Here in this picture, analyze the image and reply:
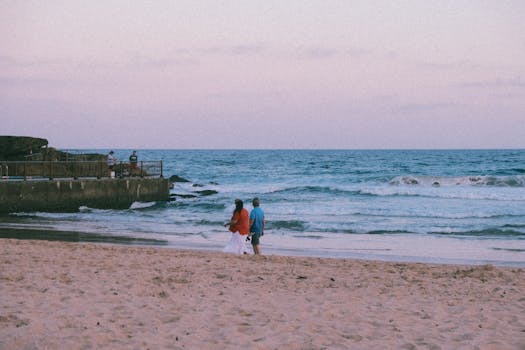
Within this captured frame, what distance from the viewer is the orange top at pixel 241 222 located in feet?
46.1

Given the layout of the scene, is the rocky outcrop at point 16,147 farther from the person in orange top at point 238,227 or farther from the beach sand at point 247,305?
the beach sand at point 247,305

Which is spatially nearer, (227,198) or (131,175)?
(131,175)

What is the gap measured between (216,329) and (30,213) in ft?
68.5

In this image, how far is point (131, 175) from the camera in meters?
31.7

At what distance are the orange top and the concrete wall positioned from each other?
14.6 m

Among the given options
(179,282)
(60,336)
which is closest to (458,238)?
(179,282)

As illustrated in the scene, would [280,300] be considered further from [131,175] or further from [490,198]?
[490,198]

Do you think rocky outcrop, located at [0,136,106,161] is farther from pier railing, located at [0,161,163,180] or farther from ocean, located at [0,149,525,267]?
ocean, located at [0,149,525,267]

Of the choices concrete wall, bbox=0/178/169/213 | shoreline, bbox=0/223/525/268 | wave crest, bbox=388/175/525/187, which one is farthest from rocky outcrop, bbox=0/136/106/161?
wave crest, bbox=388/175/525/187

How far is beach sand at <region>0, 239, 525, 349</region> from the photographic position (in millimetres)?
6613

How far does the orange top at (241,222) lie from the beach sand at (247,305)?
1.47m

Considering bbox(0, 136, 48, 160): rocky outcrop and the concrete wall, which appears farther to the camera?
bbox(0, 136, 48, 160): rocky outcrop

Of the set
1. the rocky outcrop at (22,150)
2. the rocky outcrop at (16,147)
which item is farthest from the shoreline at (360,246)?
the rocky outcrop at (16,147)

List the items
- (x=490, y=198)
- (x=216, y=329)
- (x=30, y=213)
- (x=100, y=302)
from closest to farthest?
(x=216, y=329) → (x=100, y=302) → (x=30, y=213) → (x=490, y=198)
